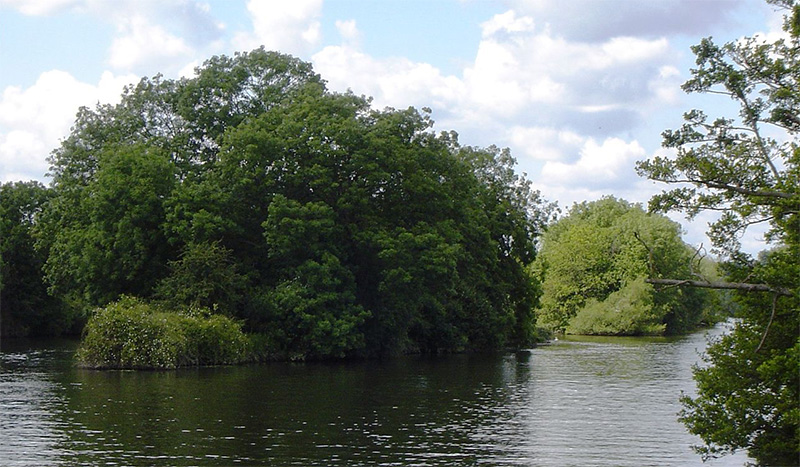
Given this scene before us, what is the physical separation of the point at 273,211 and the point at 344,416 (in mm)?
21244

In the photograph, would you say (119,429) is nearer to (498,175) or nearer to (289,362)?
(289,362)

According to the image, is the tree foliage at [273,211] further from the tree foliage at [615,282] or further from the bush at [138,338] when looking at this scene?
the tree foliage at [615,282]

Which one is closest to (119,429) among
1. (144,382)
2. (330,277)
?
(144,382)

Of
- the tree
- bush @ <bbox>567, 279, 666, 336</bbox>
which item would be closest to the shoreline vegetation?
the tree

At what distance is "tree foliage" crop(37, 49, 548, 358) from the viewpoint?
→ 47.3m

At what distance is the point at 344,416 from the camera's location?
2766 centimetres

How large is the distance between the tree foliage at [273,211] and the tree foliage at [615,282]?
3820 cm

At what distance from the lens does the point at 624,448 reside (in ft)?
74.8

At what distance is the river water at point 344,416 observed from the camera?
2120 cm

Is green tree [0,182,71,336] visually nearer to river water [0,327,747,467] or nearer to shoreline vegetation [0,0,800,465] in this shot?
shoreline vegetation [0,0,800,465]

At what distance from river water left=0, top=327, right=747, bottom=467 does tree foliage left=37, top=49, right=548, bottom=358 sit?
16.3 ft

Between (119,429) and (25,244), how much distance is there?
175 ft

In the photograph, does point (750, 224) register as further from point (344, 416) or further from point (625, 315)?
point (625, 315)

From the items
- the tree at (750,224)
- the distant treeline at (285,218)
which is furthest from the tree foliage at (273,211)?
the tree at (750,224)
